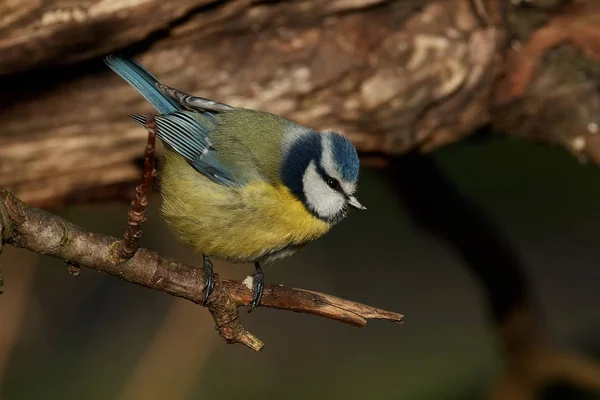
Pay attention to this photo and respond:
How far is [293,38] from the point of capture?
237 centimetres

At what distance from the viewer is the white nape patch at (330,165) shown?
1.96 meters

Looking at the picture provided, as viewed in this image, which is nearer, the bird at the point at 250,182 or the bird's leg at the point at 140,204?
the bird's leg at the point at 140,204

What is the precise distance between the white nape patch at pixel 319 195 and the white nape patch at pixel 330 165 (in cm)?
3

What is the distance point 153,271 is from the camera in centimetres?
169

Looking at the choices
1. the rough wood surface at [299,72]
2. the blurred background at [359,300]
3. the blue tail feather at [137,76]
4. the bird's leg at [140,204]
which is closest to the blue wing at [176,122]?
the blue tail feather at [137,76]

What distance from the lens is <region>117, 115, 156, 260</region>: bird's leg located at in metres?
1.32

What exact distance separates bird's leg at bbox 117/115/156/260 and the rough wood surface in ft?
2.52

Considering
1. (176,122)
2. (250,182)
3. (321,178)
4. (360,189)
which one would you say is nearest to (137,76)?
(176,122)

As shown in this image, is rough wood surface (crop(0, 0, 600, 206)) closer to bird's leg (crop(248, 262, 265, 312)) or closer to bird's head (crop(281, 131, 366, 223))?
bird's head (crop(281, 131, 366, 223))

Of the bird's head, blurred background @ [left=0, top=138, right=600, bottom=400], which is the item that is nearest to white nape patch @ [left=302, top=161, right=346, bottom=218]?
the bird's head

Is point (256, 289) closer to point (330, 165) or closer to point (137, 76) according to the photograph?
point (330, 165)

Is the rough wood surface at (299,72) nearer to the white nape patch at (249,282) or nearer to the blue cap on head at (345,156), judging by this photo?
the blue cap on head at (345,156)

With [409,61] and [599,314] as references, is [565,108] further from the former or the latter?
[599,314]

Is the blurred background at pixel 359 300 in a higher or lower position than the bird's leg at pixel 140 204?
lower
